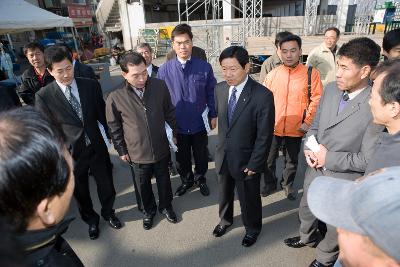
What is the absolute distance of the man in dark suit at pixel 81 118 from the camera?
2.52m

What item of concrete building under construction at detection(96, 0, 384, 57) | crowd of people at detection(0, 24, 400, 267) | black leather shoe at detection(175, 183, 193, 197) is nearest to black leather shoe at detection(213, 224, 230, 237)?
crowd of people at detection(0, 24, 400, 267)

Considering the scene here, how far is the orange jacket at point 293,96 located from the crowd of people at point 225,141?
0.01m

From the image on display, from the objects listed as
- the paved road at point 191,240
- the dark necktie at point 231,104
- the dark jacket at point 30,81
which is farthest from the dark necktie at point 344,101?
the dark jacket at point 30,81

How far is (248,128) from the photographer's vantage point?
234 centimetres

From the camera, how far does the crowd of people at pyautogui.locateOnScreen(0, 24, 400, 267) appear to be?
842 millimetres

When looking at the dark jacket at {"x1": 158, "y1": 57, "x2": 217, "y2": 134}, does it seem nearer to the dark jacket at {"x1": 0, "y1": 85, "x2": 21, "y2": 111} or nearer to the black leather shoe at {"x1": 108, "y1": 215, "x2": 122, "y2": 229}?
the black leather shoe at {"x1": 108, "y1": 215, "x2": 122, "y2": 229}

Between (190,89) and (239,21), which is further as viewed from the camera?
(239,21)

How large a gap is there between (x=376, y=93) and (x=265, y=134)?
0.87 metres

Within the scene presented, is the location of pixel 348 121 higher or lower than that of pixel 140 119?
higher

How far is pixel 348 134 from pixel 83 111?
7.57ft

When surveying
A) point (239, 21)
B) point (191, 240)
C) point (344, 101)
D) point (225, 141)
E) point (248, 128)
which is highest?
point (239, 21)

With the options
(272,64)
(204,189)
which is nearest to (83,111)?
(204,189)

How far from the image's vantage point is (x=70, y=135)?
2.63 meters

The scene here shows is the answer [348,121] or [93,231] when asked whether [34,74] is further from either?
[348,121]
